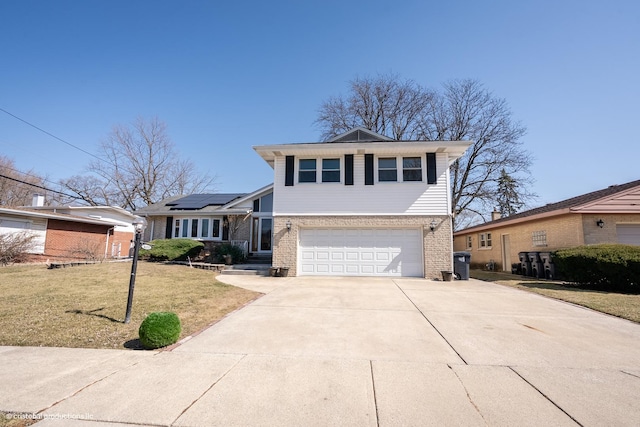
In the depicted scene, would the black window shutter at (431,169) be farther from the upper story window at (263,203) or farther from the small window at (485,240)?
the small window at (485,240)

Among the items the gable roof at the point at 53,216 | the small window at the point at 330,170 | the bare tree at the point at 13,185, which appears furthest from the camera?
the bare tree at the point at 13,185

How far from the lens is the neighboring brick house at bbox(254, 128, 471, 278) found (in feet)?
40.7

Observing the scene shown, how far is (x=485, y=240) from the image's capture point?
2123cm

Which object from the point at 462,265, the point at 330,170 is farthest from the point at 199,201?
the point at 462,265

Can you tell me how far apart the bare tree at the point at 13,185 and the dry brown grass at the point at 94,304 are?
23929 millimetres

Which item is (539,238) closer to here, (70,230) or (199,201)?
(199,201)

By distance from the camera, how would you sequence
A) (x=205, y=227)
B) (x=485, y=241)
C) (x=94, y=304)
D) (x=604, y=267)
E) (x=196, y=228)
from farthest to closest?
(x=485, y=241)
(x=196, y=228)
(x=205, y=227)
(x=604, y=267)
(x=94, y=304)

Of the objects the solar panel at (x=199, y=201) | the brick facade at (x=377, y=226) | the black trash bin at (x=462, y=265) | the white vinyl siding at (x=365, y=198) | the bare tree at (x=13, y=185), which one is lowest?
the black trash bin at (x=462, y=265)

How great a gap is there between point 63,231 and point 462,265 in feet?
76.9

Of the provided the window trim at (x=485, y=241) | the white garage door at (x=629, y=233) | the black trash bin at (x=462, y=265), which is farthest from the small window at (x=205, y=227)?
the white garage door at (x=629, y=233)

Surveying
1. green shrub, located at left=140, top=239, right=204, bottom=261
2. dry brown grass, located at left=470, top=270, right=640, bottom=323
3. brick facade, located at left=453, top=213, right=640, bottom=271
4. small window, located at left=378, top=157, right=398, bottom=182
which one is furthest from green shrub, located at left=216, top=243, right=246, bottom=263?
brick facade, located at left=453, top=213, right=640, bottom=271

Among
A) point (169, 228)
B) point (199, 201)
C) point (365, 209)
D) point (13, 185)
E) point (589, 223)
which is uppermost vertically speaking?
point (13, 185)

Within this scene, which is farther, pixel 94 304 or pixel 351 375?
pixel 94 304

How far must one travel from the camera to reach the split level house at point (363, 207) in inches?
488
